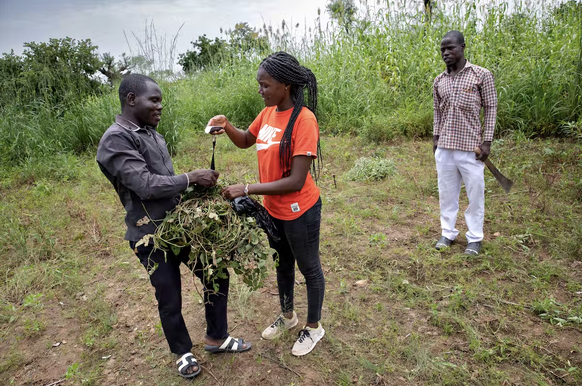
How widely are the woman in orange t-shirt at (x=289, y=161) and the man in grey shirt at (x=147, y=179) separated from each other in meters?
0.34

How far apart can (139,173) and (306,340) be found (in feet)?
5.08

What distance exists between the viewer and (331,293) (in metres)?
3.33

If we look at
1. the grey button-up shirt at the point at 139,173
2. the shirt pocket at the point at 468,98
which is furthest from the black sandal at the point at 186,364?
the shirt pocket at the point at 468,98

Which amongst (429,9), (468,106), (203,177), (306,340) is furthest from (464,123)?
(429,9)

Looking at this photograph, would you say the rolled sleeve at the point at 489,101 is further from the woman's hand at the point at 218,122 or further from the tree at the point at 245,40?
the tree at the point at 245,40

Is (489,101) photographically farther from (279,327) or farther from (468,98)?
(279,327)

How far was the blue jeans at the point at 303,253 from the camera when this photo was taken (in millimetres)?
2342

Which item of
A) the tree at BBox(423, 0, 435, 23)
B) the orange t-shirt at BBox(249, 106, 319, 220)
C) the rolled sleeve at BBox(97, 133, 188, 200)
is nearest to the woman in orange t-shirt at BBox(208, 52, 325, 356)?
the orange t-shirt at BBox(249, 106, 319, 220)

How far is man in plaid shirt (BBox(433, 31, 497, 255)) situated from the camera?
3.44m

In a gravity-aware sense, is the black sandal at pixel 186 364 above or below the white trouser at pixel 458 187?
below

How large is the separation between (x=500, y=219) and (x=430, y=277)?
141cm

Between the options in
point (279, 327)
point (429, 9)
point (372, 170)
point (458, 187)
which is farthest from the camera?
point (429, 9)

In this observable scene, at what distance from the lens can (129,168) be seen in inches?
79.1

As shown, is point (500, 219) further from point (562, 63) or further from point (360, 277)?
point (562, 63)
